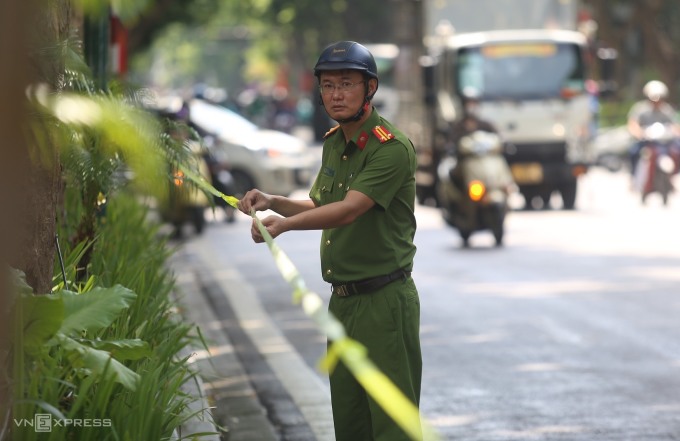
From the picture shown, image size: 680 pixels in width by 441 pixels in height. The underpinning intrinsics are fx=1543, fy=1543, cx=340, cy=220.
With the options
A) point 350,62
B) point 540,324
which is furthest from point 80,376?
point 540,324

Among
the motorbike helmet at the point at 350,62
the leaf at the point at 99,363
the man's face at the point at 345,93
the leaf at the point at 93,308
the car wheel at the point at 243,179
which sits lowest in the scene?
Result: the car wheel at the point at 243,179

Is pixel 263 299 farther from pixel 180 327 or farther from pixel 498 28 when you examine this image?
pixel 498 28

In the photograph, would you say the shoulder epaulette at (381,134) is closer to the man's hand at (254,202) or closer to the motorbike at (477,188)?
the man's hand at (254,202)

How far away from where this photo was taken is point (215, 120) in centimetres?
2367

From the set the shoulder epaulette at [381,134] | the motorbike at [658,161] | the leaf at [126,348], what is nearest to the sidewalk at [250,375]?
the leaf at [126,348]

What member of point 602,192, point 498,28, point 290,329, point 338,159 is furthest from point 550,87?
point 338,159

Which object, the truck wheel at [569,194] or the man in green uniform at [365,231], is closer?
the man in green uniform at [365,231]

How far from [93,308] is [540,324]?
6439 mm

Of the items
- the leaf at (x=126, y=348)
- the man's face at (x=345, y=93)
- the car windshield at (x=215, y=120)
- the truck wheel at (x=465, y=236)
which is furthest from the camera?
the car windshield at (x=215, y=120)

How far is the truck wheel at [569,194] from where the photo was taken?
23516 mm

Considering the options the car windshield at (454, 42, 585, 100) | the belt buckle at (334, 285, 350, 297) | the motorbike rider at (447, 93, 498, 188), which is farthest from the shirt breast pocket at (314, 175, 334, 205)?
the car windshield at (454, 42, 585, 100)

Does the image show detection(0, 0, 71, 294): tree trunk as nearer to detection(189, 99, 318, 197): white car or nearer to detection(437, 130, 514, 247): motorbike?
detection(437, 130, 514, 247): motorbike

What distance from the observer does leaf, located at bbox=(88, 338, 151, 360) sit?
526 cm

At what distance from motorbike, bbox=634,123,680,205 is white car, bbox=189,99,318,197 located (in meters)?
5.28
